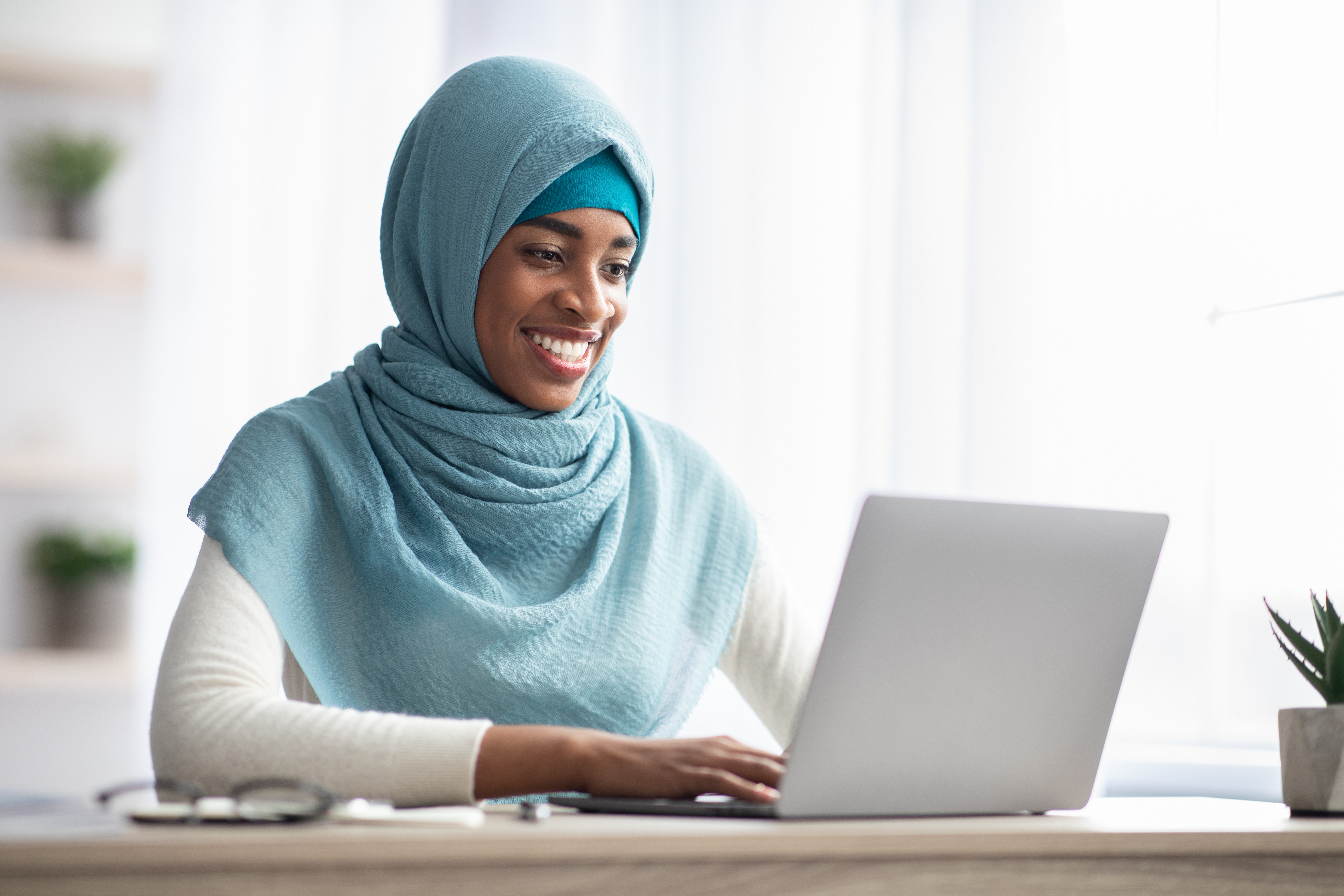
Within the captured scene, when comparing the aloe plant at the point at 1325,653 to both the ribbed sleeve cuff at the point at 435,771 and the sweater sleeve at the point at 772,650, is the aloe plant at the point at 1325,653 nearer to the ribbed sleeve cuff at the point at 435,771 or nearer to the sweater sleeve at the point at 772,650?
the sweater sleeve at the point at 772,650

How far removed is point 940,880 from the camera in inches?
26.8

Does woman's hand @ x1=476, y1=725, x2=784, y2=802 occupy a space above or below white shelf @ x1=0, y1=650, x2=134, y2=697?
above

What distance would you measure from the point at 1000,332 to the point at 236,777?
6.34 feet

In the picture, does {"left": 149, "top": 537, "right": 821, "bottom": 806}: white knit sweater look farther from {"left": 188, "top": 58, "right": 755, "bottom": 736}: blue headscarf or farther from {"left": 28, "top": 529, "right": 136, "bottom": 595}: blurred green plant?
{"left": 28, "top": 529, "right": 136, "bottom": 595}: blurred green plant

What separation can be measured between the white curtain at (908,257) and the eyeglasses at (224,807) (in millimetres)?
1682

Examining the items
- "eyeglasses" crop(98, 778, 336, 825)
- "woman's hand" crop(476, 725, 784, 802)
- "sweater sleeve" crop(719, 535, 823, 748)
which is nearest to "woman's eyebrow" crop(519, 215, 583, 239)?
"sweater sleeve" crop(719, 535, 823, 748)

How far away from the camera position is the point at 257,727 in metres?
0.90

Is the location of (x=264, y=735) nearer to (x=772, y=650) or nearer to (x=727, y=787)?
(x=727, y=787)

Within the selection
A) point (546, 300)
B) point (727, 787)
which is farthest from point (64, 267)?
point (727, 787)

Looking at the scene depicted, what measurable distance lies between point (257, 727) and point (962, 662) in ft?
1.66

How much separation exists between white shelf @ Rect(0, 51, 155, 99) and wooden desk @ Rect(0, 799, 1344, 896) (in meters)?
2.15

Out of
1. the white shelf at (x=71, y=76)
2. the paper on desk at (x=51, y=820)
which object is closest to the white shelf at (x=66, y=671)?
the white shelf at (x=71, y=76)

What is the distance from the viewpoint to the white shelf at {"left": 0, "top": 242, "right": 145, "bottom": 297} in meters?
2.38

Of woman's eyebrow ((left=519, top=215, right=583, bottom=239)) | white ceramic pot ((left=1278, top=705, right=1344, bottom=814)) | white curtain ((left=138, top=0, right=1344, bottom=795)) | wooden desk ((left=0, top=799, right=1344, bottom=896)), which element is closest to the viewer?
wooden desk ((left=0, top=799, right=1344, bottom=896))
